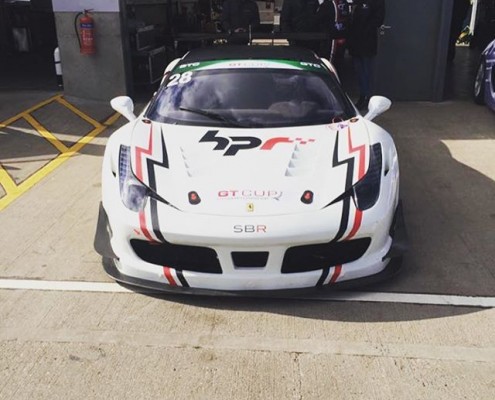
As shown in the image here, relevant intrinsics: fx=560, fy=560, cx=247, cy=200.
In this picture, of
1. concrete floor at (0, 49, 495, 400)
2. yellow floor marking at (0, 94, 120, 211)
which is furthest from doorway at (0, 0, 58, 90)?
concrete floor at (0, 49, 495, 400)

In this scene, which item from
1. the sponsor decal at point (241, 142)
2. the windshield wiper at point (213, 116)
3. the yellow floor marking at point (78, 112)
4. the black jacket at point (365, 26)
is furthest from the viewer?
the yellow floor marking at point (78, 112)

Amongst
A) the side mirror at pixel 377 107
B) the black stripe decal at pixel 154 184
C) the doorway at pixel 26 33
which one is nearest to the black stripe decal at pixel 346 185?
the side mirror at pixel 377 107

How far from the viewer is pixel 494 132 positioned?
725 cm

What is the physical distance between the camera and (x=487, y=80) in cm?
809

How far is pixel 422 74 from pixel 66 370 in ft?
25.0

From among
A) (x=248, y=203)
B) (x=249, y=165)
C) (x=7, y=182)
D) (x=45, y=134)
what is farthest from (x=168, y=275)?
(x=45, y=134)

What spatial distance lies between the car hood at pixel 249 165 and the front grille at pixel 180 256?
23cm

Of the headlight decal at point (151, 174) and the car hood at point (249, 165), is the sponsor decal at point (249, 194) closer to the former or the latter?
the car hood at point (249, 165)

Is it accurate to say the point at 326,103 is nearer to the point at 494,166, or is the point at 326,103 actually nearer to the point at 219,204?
the point at 219,204

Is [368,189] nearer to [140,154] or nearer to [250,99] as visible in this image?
[250,99]

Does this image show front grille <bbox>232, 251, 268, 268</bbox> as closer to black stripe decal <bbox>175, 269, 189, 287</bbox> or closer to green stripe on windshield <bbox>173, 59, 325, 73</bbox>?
black stripe decal <bbox>175, 269, 189, 287</bbox>

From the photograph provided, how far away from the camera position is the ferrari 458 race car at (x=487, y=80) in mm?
7871

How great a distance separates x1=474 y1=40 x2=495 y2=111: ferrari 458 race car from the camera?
7.87 metres

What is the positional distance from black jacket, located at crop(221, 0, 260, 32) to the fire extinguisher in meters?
2.21
